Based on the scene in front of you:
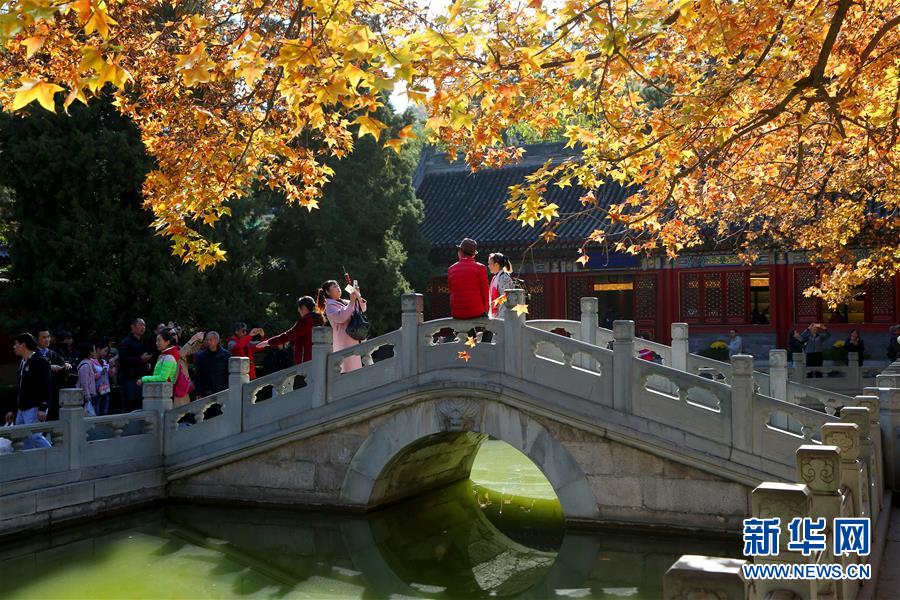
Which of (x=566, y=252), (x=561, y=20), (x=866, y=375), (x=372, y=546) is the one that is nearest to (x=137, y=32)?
(x=561, y=20)

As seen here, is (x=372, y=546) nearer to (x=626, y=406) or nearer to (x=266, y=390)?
Result: (x=626, y=406)

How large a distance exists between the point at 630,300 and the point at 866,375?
7168 millimetres

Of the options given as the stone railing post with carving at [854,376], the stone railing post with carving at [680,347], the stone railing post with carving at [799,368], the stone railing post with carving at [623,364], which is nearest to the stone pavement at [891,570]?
the stone railing post with carving at [623,364]

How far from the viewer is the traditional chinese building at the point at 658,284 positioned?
67.2ft

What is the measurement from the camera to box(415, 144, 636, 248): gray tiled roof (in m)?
22.1

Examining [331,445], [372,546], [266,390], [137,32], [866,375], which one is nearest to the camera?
[137,32]

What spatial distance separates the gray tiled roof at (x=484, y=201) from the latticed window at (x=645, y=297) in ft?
6.42

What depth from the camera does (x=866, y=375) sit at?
15953 mm

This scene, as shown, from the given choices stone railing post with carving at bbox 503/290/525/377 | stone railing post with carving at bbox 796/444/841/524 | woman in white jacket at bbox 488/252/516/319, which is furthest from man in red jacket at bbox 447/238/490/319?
stone railing post with carving at bbox 796/444/841/524

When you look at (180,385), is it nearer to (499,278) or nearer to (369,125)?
(499,278)

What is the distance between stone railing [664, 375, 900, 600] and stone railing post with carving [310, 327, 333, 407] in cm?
562

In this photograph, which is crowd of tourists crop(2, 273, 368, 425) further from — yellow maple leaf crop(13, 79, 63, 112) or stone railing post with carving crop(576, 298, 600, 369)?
yellow maple leaf crop(13, 79, 63, 112)

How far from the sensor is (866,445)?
621 centimetres

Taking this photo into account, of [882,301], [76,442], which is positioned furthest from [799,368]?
[76,442]
